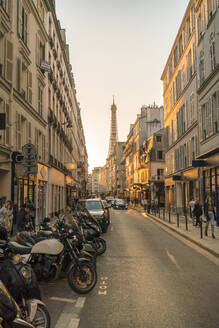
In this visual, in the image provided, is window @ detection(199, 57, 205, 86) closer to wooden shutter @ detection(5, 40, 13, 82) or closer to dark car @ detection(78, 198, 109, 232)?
dark car @ detection(78, 198, 109, 232)

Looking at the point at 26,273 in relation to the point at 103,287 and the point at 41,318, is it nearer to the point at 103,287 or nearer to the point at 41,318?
the point at 41,318

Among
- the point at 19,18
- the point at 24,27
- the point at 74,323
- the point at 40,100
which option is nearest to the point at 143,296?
the point at 74,323

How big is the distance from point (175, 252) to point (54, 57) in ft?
85.4

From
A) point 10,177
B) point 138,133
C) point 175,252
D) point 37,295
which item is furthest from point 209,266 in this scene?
point 138,133

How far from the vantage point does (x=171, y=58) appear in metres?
35.7

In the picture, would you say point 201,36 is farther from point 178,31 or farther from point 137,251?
point 137,251

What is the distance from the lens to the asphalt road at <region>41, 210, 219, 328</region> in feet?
16.1

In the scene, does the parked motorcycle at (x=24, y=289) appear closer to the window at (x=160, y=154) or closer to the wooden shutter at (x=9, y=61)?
the wooden shutter at (x=9, y=61)

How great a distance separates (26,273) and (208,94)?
60.8ft

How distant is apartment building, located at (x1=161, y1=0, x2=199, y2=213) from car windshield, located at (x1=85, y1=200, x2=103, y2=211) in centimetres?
961

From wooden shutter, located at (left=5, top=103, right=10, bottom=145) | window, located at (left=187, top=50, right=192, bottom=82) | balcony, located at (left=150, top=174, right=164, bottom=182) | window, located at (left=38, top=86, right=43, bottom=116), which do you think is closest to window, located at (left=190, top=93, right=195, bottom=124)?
window, located at (left=187, top=50, right=192, bottom=82)

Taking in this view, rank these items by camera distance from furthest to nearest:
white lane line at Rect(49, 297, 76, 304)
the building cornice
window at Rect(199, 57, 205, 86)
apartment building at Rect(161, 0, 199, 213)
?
apartment building at Rect(161, 0, 199, 213)
window at Rect(199, 57, 205, 86)
the building cornice
white lane line at Rect(49, 297, 76, 304)

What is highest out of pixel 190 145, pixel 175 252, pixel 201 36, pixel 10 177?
pixel 201 36

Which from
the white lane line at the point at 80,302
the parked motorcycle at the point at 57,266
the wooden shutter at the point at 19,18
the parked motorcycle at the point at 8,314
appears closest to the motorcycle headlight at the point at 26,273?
the parked motorcycle at the point at 8,314
